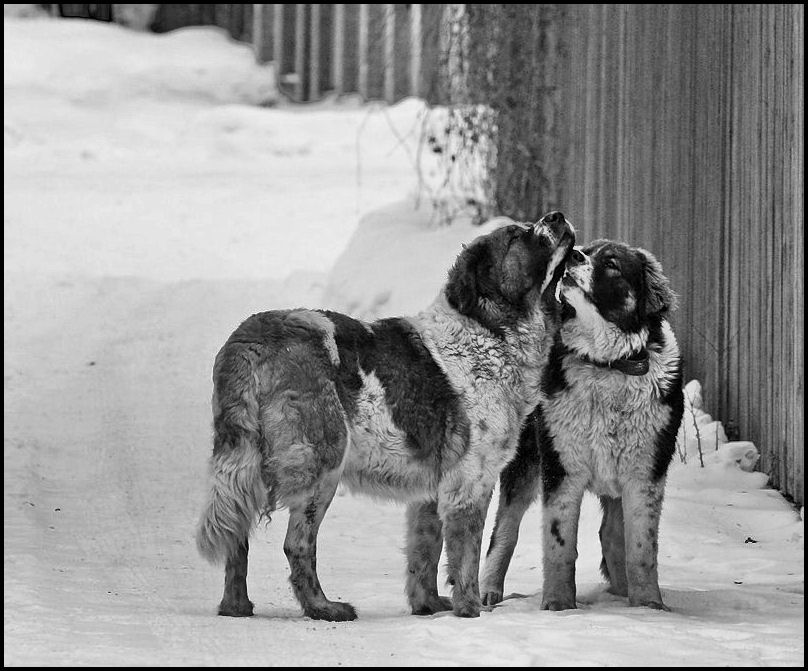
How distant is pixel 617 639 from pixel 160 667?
169 centimetres

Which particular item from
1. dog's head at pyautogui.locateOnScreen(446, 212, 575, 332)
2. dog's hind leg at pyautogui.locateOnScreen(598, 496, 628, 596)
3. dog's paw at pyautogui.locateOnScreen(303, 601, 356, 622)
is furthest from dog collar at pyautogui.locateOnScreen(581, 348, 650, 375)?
dog's paw at pyautogui.locateOnScreen(303, 601, 356, 622)

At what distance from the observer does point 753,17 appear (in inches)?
347

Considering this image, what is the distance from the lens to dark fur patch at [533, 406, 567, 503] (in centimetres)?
630

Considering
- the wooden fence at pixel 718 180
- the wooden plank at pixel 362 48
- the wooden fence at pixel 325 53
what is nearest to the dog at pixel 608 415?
the wooden fence at pixel 718 180

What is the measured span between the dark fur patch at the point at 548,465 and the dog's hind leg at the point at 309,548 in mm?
1038

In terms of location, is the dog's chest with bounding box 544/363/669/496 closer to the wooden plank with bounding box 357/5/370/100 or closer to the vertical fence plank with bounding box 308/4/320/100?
the wooden plank with bounding box 357/5/370/100

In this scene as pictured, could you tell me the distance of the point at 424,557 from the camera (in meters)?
6.36

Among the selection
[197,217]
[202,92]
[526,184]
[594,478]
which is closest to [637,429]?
[594,478]

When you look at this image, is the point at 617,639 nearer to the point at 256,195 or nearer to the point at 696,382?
the point at 696,382

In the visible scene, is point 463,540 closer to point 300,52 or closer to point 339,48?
point 339,48

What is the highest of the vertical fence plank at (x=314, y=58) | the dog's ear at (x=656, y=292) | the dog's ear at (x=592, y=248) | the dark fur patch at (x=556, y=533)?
the vertical fence plank at (x=314, y=58)

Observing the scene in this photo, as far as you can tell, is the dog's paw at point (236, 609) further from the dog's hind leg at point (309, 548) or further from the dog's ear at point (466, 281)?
the dog's ear at point (466, 281)

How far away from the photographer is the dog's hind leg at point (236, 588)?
586cm

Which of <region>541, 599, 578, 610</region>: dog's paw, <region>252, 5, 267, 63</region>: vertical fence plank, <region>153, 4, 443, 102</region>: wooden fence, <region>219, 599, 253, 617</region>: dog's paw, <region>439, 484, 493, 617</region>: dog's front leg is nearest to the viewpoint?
<region>219, 599, 253, 617</region>: dog's paw
